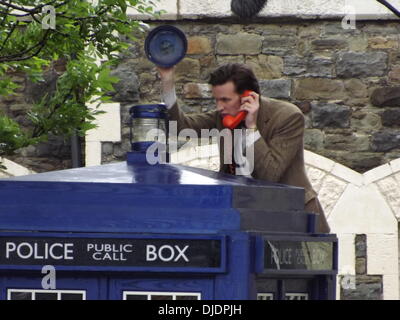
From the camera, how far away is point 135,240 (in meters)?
3.92

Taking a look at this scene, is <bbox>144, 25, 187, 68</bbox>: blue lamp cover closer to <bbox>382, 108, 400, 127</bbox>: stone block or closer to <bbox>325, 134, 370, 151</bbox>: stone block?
<bbox>325, 134, 370, 151</bbox>: stone block

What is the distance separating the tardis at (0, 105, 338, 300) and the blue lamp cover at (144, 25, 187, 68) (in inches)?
30.3

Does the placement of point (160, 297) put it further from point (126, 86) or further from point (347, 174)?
point (126, 86)

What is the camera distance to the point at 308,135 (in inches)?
393

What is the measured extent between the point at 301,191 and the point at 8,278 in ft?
3.58

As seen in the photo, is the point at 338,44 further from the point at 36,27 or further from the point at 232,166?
the point at 232,166

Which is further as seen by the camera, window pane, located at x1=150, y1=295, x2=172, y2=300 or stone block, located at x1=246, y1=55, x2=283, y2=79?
stone block, located at x1=246, y1=55, x2=283, y2=79

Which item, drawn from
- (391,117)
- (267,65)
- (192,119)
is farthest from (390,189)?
(192,119)

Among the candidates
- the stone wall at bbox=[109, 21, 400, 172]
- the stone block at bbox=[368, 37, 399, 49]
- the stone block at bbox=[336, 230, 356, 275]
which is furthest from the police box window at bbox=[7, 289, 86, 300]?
the stone block at bbox=[368, 37, 399, 49]

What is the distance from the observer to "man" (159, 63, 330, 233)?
15.5 ft

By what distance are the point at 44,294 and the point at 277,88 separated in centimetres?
623

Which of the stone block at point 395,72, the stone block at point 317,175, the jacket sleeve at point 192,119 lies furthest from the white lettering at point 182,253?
the stone block at point 395,72

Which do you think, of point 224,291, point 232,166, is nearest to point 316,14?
point 232,166

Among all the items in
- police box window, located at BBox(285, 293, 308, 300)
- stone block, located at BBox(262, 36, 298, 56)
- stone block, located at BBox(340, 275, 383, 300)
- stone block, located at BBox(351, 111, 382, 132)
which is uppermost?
stone block, located at BBox(262, 36, 298, 56)
